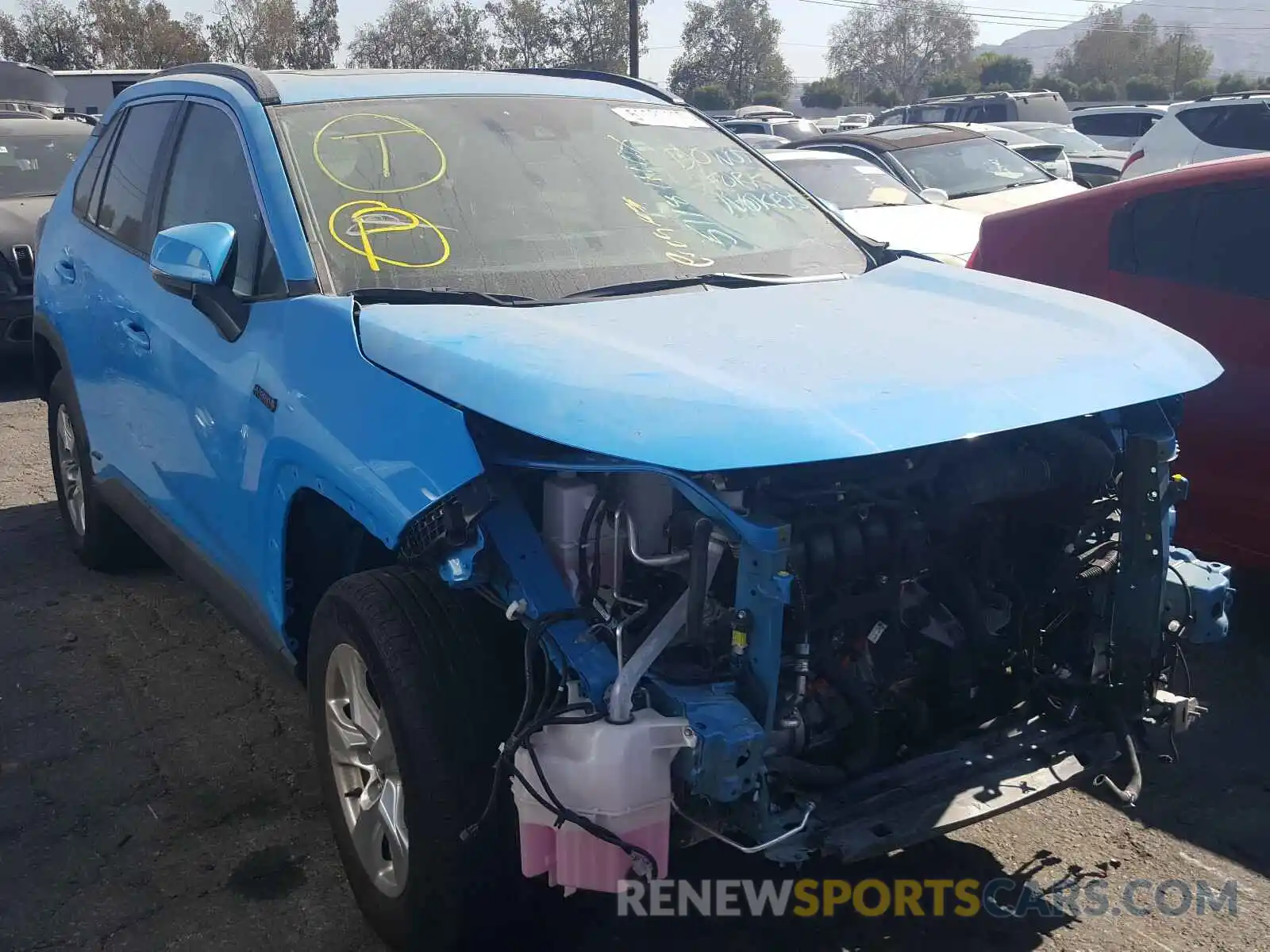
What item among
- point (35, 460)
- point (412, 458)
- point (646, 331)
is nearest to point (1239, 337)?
point (646, 331)

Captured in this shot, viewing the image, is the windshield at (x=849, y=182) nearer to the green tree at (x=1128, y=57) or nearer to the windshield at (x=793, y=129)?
the windshield at (x=793, y=129)

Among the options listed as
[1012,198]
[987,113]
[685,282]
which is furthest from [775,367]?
[987,113]

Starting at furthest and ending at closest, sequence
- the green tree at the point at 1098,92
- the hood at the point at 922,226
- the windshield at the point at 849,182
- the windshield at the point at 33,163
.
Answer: the green tree at the point at 1098,92 → the windshield at the point at 33,163 → the windshield at the point at 849,182 → the hood at the point at 922,226

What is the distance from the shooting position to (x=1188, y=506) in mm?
4320

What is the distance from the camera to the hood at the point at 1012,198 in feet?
33.1

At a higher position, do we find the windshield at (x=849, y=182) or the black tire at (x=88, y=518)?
the windshield at (x=849, y=182)

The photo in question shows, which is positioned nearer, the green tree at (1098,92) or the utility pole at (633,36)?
the utility pole at (633,36)

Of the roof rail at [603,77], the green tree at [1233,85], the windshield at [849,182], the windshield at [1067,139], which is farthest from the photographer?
the green tree at [1233,85]

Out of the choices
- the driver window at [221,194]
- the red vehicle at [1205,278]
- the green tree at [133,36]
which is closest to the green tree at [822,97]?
the green tree at [133,36]

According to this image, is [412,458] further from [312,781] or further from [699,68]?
[699,68]

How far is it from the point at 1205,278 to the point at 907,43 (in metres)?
87.3

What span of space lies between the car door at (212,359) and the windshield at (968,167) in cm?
797

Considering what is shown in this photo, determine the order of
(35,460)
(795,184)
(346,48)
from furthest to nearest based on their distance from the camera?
(346,48)
(35,460)
(795,184)

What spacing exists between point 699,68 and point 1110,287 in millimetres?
74516
